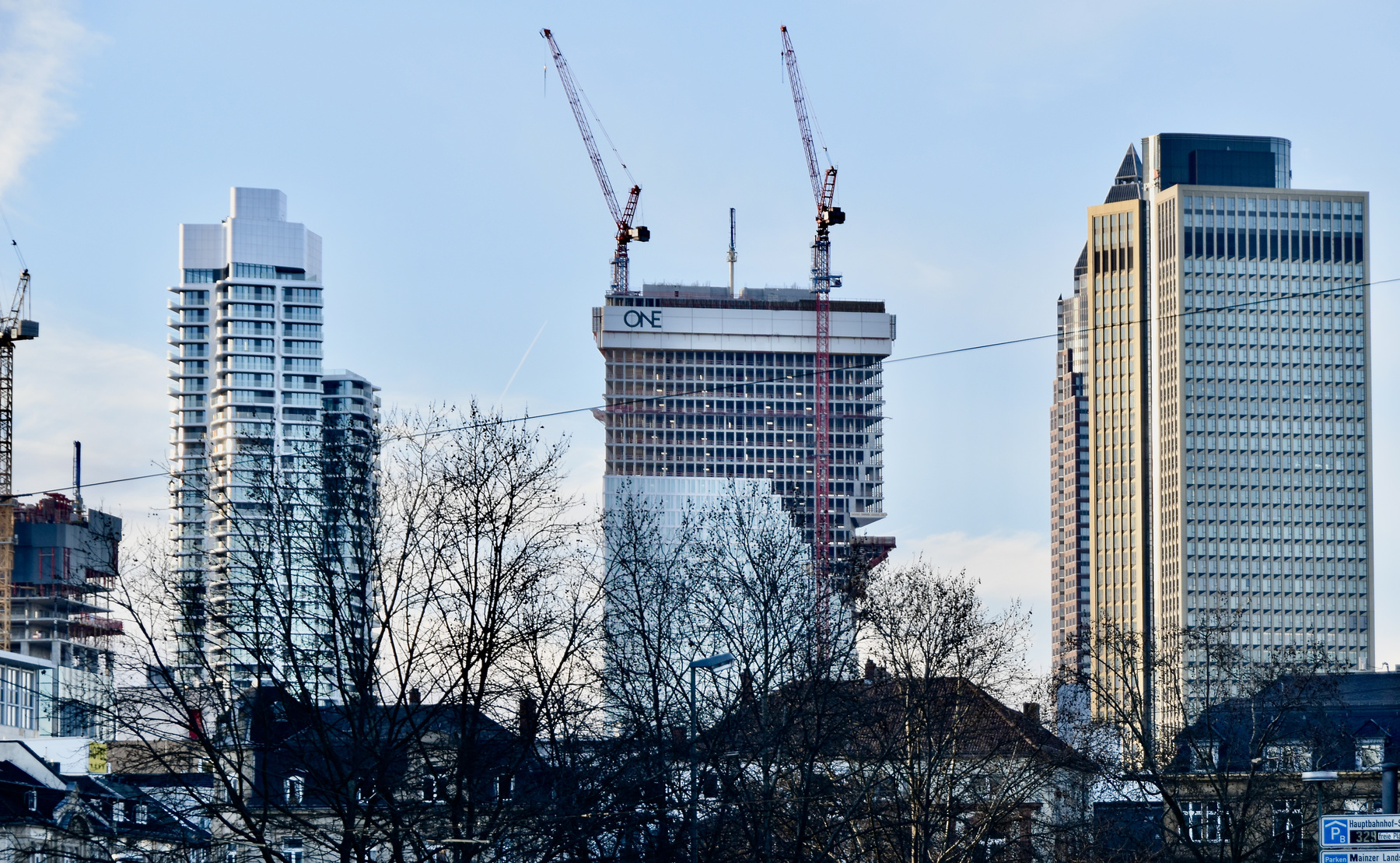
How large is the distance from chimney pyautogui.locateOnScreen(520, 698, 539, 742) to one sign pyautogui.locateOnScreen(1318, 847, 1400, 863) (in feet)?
58.6

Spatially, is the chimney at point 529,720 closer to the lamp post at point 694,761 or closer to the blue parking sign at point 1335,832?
the lamp post at point 694,761

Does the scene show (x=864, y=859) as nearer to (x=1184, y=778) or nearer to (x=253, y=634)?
(x=1184, y=778)

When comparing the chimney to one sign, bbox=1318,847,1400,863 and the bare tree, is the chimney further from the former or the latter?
one sign, bbox=1318,847,1400,863

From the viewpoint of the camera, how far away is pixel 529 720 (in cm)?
4244

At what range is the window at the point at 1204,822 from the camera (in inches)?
2435

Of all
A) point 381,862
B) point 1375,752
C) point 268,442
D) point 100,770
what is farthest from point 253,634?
point 1375,752

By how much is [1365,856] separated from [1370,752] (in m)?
47.9

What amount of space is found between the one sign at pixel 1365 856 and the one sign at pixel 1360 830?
0.09 m

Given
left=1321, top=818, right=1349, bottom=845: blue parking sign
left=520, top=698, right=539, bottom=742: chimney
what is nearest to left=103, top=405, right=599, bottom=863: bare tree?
left=520, top=698, right=539, bottom=742: chimney

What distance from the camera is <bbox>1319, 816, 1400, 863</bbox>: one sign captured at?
2739 cm

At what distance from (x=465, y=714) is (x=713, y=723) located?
14.3 metres

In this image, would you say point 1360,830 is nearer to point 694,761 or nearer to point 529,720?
point 694,761

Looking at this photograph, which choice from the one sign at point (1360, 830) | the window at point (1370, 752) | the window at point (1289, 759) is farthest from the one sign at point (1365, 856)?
the window at point (1370, 752)

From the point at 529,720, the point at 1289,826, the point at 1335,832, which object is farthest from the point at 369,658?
the point at 1289,826
